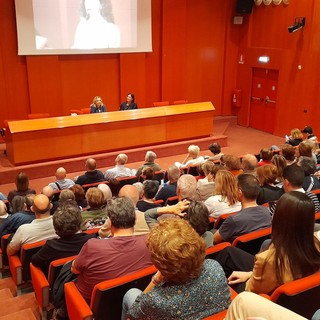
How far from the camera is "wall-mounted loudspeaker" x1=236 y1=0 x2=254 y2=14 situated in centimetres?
1062

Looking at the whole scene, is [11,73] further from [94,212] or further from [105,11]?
[94,212]

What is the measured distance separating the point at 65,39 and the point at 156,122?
278 centimetres

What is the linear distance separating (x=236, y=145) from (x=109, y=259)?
7.44m

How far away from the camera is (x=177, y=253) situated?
5.67 feet

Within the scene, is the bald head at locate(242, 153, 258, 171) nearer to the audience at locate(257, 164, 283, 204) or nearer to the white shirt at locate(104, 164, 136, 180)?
the audience at locate(257, 164, 283, 204)

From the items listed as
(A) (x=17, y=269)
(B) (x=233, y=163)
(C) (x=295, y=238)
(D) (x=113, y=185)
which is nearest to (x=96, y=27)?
(D) (x=113, y=185)

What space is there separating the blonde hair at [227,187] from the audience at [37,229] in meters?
1.46

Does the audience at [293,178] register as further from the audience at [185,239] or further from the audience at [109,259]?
the audience at [109,259]

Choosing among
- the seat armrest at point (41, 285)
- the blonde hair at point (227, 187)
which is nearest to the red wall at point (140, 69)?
the blonde hair at point (227, 187)

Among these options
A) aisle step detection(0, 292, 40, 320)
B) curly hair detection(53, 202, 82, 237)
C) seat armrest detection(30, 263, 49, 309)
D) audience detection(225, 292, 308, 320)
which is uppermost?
audience detection(225, 292, 308, 320)

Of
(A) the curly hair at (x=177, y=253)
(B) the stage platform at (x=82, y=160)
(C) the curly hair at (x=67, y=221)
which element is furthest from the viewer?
(B) the stage platform at (x=82, y=160)

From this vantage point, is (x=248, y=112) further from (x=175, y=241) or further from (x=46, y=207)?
(x=175, y=241)

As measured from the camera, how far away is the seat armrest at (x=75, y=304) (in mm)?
2297

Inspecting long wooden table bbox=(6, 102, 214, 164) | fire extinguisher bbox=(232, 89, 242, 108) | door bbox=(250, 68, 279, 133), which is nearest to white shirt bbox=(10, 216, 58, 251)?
long wooden table bbox=(6, 102, 214, 164)
